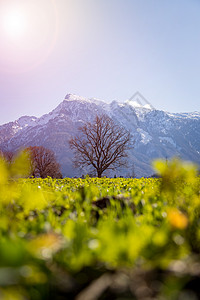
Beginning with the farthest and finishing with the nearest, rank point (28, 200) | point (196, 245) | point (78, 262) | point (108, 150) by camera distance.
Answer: point (108, 150)
point (28, 200)
point (196, 245)
point (78, 262)

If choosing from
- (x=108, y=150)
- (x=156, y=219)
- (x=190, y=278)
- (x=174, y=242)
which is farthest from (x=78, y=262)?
(x=108, y=150)

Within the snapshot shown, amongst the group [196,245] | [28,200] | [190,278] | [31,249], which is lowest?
[196,245]

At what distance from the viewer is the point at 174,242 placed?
52.2 inches

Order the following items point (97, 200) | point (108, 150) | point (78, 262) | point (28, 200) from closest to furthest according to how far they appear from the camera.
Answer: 1. point (78, 262)
2. point (28, 200)
3. point (97, 200)
4. point (108, 150)

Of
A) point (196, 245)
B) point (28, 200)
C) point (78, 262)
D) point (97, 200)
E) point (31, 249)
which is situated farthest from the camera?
point (97, 200)

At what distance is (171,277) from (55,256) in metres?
0.55

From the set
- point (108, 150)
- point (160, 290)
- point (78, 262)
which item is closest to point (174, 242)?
point (160, 290)

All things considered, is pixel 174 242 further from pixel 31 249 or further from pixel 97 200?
pixel 97 200

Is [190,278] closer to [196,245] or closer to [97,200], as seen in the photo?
[196,245]

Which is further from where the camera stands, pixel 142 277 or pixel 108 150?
pixel 108 150

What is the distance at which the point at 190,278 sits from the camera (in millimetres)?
988

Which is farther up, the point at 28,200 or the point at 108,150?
the point at 108,150

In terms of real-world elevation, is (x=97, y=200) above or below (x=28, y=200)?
below

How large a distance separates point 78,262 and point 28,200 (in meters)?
1.02
